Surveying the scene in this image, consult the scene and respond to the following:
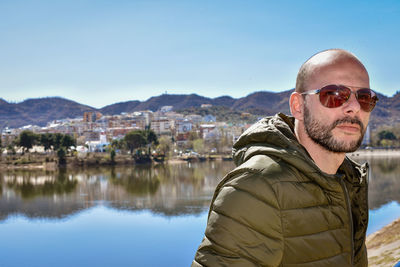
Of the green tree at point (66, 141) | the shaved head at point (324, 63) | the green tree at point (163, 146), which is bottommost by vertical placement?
the green tree at point (163, 146)

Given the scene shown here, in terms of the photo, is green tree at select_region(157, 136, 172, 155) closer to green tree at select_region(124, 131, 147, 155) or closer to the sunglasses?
green tree at select_region(124, 131, 147, 155)

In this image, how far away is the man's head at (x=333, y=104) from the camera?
3.04 ft

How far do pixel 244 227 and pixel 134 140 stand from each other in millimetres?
43170

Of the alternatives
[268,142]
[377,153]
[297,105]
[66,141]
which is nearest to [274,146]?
[268,142]

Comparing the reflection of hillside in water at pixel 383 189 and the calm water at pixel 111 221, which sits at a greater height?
the reflection of hillside in water at pixel 383 189

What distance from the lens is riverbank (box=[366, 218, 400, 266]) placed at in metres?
6.12

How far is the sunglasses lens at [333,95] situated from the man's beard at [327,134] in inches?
1.6

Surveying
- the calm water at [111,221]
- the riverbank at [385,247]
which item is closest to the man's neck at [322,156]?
the riverbank at [385,247]

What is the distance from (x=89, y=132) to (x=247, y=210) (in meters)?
93.2

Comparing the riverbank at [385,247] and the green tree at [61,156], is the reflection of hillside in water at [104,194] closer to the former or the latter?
the riverbank at [385,247]

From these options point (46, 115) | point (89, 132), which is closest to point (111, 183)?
point (89, 132)

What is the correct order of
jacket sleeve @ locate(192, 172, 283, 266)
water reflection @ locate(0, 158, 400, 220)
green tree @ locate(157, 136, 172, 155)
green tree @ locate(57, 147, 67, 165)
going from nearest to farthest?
jacket sleeve @ locate(192, 172, 283, 266) < water reflection @ locate(0, 158, 400, 220) < green tree @ locate(57, 147, 67, 165) < green tree @ locate(157, 136, 172, 155)

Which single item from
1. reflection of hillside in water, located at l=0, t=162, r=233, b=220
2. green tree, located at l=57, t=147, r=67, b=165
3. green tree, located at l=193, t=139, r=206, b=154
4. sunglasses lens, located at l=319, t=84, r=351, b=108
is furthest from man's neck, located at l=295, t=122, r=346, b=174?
green tree, located at l=193, t=139, r=206, b=154

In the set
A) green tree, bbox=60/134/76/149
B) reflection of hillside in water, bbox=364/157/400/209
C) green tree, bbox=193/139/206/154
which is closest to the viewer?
reflection of hillside in water, bbox=364/157/400/209
